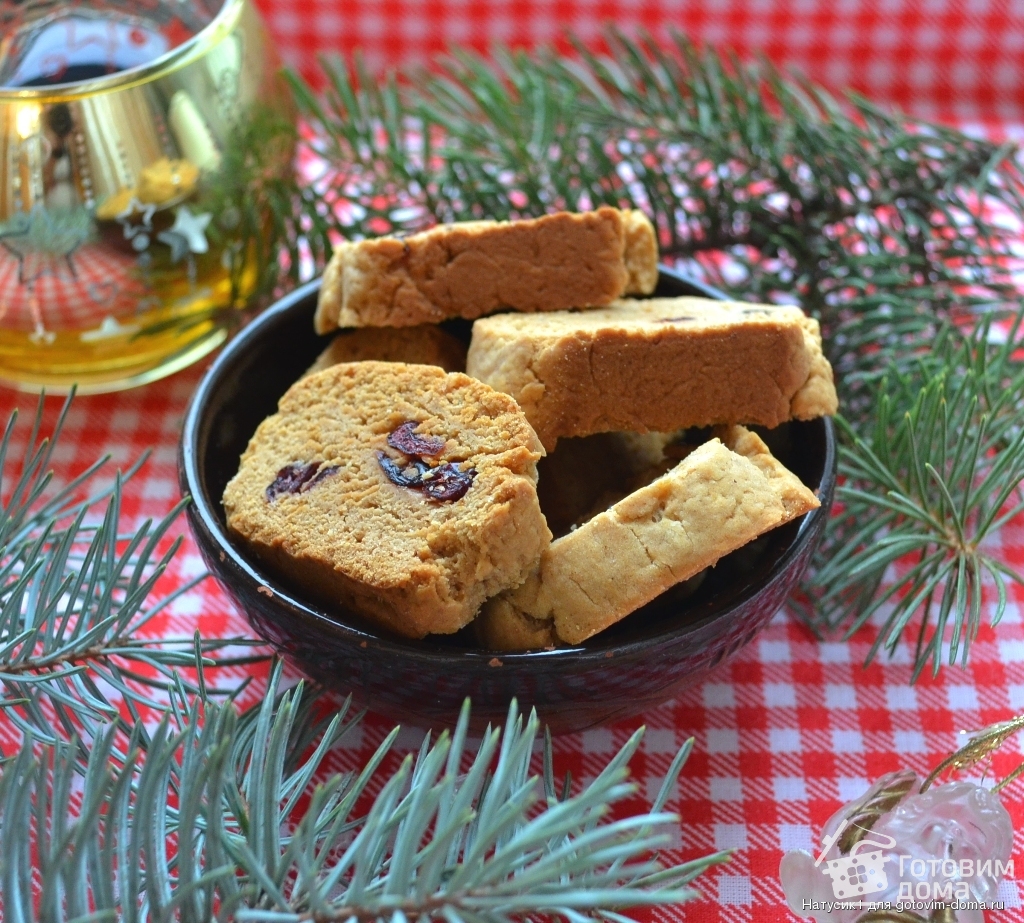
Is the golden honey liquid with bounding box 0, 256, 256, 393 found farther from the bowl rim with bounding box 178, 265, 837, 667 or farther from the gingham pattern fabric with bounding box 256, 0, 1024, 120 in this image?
the gingham pattern fabric with bounding box 256, 0, 1024, 120

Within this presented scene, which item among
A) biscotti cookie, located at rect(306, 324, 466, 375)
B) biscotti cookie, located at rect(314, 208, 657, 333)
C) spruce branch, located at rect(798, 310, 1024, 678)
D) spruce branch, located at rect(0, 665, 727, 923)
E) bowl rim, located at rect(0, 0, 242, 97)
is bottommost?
spruce branch, located at rect(798, 310, 1024, 678)

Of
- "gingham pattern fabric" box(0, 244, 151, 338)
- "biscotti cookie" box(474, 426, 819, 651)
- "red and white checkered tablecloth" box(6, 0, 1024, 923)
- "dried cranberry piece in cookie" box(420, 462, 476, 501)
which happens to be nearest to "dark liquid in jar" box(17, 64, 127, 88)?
"gingham pattern fabric" box(0, 244, 151, 338)

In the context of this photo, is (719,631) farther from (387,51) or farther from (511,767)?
(387,51)

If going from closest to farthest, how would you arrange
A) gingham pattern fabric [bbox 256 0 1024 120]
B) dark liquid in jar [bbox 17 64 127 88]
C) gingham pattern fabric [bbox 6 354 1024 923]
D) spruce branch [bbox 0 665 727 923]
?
spruce branch [bbox 0 665 727 923]
gingham pattern fabric [bbox 6 354 1024 923]
dark liquid in jar [bbox 17 64 127 88]
gingham pattern fabric [bbox 256 0 1024 120]

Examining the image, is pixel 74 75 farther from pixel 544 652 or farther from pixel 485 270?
pixel 544 652

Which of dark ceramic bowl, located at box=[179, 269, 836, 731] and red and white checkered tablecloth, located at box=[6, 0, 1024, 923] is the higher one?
dark ceramic bowl, located at box=[179, 269, 836, 731]


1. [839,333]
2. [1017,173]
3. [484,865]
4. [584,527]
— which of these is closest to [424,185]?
[839,333]
